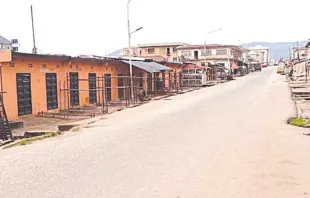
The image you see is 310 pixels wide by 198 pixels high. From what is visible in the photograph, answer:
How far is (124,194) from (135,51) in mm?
77828

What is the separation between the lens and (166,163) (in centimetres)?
796

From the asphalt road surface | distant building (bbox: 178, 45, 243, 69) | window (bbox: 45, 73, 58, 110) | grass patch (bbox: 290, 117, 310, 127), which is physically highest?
distant building (bbox: 178, 45, 243, 69)

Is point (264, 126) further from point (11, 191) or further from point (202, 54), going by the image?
point (202, 54)

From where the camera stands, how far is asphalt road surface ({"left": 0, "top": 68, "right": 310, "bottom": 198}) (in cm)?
622

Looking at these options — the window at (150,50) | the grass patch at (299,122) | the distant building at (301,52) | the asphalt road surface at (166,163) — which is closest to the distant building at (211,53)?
the window at (150,50)

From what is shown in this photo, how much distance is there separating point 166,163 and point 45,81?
1436 centimetres

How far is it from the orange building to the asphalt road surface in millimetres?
6325

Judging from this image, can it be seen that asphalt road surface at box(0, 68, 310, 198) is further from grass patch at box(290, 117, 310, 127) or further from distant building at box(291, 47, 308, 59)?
distant building at box(291, 47, 308, 59)

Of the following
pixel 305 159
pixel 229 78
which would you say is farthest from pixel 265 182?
pixel 229 78

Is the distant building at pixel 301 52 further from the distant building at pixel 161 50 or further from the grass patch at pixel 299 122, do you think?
the grass patch at pixel 299 122

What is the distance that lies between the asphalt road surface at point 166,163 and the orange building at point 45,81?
632cm

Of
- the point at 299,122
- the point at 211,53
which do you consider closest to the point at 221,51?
the point at 211,53

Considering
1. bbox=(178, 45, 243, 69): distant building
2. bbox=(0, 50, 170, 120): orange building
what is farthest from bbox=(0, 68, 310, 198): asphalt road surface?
bbox=(178, 45, 243, 69): distant building

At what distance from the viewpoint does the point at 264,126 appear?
526 inches
